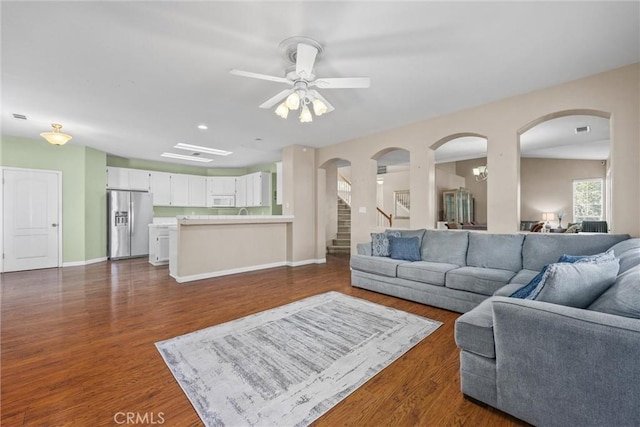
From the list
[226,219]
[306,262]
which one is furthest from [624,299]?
[306,262]

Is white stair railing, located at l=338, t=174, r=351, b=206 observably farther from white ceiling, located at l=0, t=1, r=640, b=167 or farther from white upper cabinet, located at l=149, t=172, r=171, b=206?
white upper cabinet, located at l=149, t=172, r=171, b=206

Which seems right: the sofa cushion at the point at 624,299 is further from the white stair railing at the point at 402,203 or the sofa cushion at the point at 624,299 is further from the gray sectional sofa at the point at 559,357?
the white stair railing at the point at 402,203

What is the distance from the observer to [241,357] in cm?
219

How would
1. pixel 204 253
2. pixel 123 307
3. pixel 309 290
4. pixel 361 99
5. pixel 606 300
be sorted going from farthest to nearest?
pixel 204 253 → pixel 309 290 → pixel 361 99 → pixel 123 307 → pixel 606 300

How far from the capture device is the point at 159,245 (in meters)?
5.98

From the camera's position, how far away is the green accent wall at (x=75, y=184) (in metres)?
5.35

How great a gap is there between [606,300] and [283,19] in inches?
108

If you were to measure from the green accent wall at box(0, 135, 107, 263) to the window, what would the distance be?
13.7m

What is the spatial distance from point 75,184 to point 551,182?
13.5m

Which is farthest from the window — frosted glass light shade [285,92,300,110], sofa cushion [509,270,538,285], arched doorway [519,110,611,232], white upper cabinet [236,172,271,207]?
frosted glass light shade [285,92,300,110]


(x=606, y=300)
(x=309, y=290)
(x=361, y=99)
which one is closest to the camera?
(x=606, y=300)

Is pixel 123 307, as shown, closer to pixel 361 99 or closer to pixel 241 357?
pixel 241 357

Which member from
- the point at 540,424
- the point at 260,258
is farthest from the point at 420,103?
the point at 260,258

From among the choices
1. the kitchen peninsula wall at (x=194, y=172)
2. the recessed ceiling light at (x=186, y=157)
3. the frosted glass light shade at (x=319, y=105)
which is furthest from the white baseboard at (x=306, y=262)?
the frosted glass light shade at (x=319, y=105)
